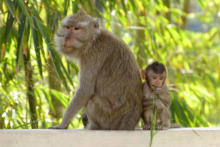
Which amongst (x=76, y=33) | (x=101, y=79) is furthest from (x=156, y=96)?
(x=76, y=33)

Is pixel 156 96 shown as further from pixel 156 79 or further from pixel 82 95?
pixel 82 95

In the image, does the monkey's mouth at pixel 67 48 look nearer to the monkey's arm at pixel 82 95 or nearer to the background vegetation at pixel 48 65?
the background vegetation at pixel 48 65

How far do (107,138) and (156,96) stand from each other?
0.54 m

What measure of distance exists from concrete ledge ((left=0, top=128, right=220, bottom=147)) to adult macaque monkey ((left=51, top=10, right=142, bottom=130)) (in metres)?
0.17

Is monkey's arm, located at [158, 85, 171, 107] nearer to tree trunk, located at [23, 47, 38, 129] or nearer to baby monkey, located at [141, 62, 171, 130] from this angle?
baby monkey, located at [141, 62, 171, 130]

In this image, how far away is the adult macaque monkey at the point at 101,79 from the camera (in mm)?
3279

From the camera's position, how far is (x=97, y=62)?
334 cm

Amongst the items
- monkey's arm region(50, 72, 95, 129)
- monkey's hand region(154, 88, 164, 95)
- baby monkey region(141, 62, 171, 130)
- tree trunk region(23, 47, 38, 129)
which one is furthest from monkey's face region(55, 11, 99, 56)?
tree trunk region(23, 47, 38, 129)

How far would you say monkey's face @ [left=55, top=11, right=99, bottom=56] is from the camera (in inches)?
130

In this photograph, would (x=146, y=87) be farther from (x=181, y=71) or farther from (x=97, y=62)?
(x=181, y=71)

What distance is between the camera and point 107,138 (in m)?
3.11

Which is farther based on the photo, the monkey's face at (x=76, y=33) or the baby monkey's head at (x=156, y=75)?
the monkey's face at (x=76, y=33)

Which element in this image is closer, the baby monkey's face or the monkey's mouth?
the baby monkey's face

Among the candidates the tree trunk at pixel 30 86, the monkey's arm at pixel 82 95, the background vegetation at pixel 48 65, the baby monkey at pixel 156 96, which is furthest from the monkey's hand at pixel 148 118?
the tree trunk at pixel 30 86
